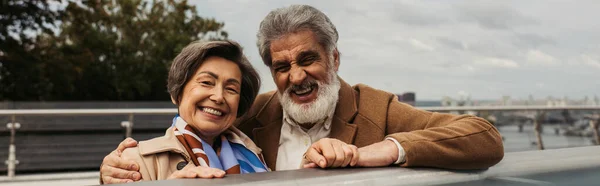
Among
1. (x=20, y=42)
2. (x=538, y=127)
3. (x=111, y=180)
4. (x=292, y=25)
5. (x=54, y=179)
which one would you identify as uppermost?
(x=20, y=42)

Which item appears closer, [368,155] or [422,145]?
[368,155]

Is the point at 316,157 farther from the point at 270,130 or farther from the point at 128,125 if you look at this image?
the point at 128,125

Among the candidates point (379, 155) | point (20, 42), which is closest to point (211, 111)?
point (379, 155)

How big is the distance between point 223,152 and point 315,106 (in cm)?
48

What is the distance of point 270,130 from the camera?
243cm

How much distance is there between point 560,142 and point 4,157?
7.04 metres

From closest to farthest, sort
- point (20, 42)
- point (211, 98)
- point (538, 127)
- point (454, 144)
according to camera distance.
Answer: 1. point (454, 144)
2. point (211, 98)
3. point (538, 127)
4. point (20, 42)

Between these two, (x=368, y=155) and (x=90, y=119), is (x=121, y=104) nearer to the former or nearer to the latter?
(x=90, y=119)

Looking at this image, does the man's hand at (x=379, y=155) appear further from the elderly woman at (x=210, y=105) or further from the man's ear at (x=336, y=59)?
the man's ear at (x=336, y=59)

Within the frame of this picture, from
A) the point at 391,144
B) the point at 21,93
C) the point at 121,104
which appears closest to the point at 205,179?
the point at 391,144

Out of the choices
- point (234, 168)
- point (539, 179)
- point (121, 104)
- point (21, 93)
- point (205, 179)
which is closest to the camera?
point (205, 179)

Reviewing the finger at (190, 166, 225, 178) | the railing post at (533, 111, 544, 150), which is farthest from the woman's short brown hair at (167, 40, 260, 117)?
the railing post at (533, 111, 544, 150)

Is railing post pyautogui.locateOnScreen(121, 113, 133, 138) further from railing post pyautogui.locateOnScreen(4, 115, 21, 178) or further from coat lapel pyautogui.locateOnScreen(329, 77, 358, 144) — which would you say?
coat lapel pyautogui.locateOnScreen(329, 77, 358, 144)

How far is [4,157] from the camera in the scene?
19.7 feet
